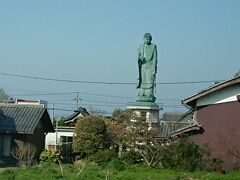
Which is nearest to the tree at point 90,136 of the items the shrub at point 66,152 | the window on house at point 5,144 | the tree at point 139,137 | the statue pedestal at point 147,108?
the statue pedestal at point 147,108

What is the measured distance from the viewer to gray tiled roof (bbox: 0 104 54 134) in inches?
1554

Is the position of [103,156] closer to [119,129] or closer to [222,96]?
[119,129]

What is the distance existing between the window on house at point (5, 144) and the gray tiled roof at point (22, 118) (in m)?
0.81

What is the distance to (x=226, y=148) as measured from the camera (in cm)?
2531

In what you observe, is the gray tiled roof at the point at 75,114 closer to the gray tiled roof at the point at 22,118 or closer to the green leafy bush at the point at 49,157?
the gray tiled roof at the point at 22,118

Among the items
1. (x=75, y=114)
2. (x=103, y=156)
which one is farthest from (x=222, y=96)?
(x=75, y=114)

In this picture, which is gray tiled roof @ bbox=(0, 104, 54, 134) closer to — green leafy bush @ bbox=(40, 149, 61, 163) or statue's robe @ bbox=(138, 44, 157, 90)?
green leafy bush @ bbox=(40, 149, 61, 163)

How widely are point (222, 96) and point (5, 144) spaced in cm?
1936

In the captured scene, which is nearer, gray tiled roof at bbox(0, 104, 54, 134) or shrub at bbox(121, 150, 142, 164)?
shrub at bbox(121, 150, 142, 164)

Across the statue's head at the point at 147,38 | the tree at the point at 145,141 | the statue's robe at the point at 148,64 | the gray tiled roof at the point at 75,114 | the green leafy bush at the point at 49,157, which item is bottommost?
the green leafy bush at the point at 49,157

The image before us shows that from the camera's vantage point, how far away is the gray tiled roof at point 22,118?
1554 inches

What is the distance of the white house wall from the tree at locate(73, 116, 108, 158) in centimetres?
919

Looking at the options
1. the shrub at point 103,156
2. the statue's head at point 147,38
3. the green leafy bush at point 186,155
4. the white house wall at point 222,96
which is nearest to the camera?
the white house wall at point 222,96

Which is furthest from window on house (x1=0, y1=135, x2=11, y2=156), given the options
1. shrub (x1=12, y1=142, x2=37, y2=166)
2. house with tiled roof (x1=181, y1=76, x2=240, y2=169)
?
house with tiled roof (x1=181, y1=76, x2=240, y2=169)
